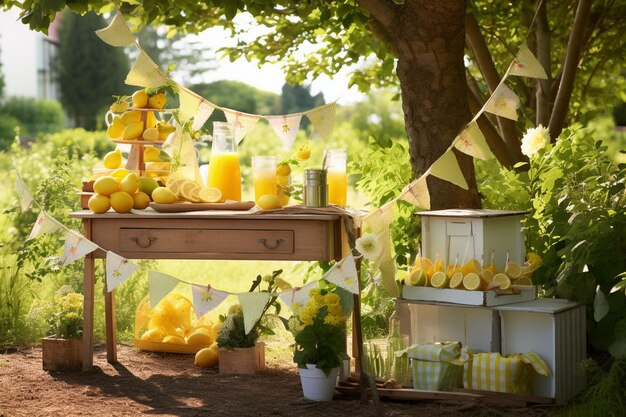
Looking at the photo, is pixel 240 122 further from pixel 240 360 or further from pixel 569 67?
pixel 569 67

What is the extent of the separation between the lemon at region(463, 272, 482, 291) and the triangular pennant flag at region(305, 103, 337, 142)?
1.03 metres

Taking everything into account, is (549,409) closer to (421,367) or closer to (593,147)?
(421,367)

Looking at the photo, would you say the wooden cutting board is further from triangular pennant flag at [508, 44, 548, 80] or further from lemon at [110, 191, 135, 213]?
triangular pennant flag at [508, 44, 548, 80]

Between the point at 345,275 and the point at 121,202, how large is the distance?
1.09 meters

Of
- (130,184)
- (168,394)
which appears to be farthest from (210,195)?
(168,394)

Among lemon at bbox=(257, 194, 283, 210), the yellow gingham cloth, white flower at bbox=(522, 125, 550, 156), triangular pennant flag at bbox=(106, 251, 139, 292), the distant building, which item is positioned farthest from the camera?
the distant building

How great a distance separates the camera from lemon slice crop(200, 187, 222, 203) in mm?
4273

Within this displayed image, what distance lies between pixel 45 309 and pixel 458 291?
2126mm

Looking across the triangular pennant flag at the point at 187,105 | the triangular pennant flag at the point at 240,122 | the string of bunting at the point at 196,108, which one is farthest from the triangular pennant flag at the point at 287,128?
the triangular pennant flag at the point at 187,105

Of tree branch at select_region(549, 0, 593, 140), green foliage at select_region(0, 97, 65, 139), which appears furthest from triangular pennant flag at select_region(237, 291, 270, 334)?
green foliage at select_region(0, 97, 65, 139)

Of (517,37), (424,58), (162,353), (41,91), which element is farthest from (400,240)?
(41,91)

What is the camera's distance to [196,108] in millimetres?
4512

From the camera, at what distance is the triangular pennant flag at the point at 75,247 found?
4156mm

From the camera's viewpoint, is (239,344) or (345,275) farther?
(239,344)
